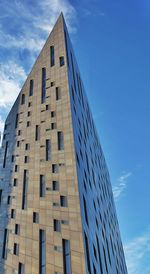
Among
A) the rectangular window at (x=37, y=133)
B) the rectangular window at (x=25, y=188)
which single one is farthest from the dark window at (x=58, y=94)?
the rectangular window at (x=25, y=188)

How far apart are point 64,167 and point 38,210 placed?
192 inches

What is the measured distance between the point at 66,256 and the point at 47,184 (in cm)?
701

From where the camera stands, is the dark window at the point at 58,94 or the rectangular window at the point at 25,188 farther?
the dark window at the point at 58,94

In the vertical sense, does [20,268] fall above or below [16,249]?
below

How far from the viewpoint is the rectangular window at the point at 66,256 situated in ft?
57.5

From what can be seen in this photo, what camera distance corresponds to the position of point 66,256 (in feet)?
59.5

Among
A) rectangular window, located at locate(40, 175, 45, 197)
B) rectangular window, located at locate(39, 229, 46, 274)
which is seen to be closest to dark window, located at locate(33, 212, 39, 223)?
rectangular window, located at locate(39, 229, 46, 274)

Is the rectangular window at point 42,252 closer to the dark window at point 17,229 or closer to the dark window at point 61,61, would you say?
the dark window at point 17,229

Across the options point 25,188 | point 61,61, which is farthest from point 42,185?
point 61,61

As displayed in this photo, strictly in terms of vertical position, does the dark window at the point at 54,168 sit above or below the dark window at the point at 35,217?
→ above

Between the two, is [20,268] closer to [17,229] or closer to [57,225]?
[17,229]

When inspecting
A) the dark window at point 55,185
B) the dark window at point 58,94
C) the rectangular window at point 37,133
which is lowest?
the dark window at point 55,185

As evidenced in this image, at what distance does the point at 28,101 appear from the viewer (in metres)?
32.3

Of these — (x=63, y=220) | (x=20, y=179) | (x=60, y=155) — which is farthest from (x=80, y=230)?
(x=20, y=179)
